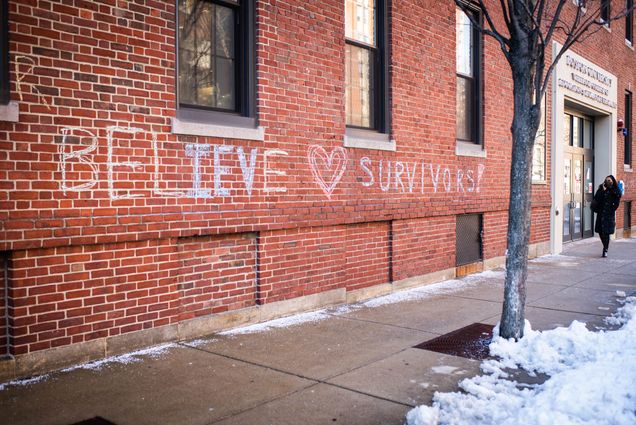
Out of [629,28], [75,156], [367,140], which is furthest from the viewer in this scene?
[629,28]

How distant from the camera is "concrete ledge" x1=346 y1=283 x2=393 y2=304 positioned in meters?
8.17

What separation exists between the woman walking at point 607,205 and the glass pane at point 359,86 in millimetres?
7803

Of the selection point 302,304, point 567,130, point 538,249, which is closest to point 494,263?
point 538,249

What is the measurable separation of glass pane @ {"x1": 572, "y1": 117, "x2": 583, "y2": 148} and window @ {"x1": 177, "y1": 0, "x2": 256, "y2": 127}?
13413mm

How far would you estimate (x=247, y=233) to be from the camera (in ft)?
22.1

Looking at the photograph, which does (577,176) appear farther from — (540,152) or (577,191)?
(540,152)

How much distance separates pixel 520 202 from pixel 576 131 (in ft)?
42.9

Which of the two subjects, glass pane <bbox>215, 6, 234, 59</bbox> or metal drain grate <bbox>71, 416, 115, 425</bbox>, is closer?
metal drain grate <bbox>71, 416, 115, 425</bbox>

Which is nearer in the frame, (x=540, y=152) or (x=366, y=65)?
(x=366, y=65)

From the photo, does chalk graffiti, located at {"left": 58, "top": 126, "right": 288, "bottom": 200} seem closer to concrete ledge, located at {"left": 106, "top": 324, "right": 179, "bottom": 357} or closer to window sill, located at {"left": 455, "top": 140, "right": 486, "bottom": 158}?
concrete ledge, located at {"left": 106, "top": 324, "right": 179, "bottom": 357}

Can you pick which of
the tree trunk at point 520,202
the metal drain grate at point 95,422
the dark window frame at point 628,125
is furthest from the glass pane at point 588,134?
the metal drain grate at point 95,422

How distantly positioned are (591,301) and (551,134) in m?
7.09

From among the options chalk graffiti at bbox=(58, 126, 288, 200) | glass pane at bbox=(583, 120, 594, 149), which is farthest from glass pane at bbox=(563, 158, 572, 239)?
chalk graffiti at bbox=(58, 126, 288, 200)

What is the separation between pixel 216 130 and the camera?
244 inches
